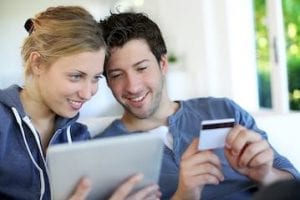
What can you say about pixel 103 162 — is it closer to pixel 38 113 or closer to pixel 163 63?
pixel 38 113

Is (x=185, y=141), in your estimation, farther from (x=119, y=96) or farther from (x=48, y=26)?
(x=48, y=26)

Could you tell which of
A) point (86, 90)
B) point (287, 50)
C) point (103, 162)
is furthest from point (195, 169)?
point (287, 50)

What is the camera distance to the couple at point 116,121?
113 centimetres

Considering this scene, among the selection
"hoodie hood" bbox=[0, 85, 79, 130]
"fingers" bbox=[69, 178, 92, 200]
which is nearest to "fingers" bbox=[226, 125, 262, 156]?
"fingers" bbox=[69, 178, 92, 200]

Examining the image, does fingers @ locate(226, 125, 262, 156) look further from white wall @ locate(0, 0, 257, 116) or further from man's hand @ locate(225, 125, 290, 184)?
white wall @ locate(0, 0, 257, 116)

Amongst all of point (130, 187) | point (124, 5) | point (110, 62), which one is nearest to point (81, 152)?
point (130, 187)

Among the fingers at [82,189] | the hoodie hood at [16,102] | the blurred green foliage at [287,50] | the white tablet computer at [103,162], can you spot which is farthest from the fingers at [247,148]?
the blurred green foliage at [287,50]

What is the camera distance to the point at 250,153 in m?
1.12

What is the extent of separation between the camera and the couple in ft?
3.71

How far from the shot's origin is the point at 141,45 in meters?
1.51

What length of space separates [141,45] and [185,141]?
36 cm

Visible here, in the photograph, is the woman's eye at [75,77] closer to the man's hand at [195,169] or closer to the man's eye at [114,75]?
the man's eye at [114,75]

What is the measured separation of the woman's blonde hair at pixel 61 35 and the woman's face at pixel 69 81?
0.07 feet

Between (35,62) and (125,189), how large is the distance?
1.59ft
